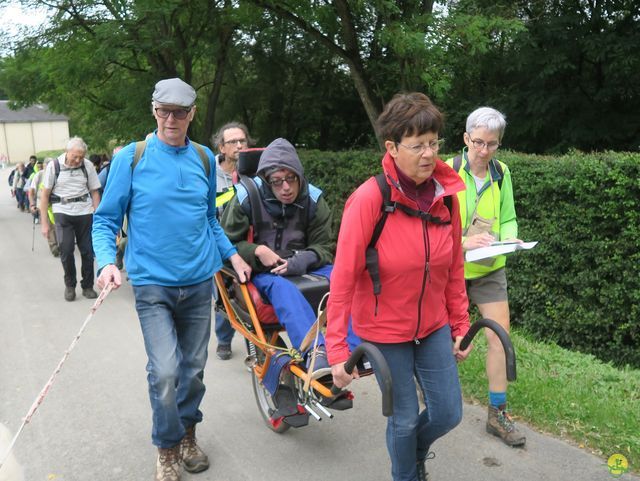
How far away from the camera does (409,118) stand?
287 cm

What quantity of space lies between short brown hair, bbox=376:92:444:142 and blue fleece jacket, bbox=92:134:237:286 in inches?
51.9

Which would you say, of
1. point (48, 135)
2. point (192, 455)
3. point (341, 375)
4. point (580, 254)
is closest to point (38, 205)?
point (192, 455)

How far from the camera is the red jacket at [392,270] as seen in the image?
2.90m

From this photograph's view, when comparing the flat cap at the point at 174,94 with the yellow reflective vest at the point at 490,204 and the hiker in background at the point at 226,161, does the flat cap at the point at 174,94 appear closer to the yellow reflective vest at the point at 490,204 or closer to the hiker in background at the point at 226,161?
the yellow reflective vest at the point at 490,204

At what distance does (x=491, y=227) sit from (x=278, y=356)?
156 centimetres

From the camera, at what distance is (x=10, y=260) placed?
12.2 meters

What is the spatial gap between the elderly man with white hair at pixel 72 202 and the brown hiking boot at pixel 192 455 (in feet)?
17.2

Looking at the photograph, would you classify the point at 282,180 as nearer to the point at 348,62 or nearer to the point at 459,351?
the point at 459,351

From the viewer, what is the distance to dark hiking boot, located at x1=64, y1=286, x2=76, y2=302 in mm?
8703

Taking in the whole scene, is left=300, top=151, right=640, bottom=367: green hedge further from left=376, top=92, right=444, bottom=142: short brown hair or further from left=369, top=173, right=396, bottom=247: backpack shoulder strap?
left=369, top=173, right=396, bottom=247: backpack shoulder strap

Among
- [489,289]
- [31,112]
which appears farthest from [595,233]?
[31,112]

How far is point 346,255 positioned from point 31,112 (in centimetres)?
10011

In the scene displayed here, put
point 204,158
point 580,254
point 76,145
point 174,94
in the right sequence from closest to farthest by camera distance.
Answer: point 174,94, point 204,158, point 580,254, point 76,145

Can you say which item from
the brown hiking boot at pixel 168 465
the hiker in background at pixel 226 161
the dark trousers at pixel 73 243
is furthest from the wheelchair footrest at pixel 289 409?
the dark trousers at pixel 73 243
